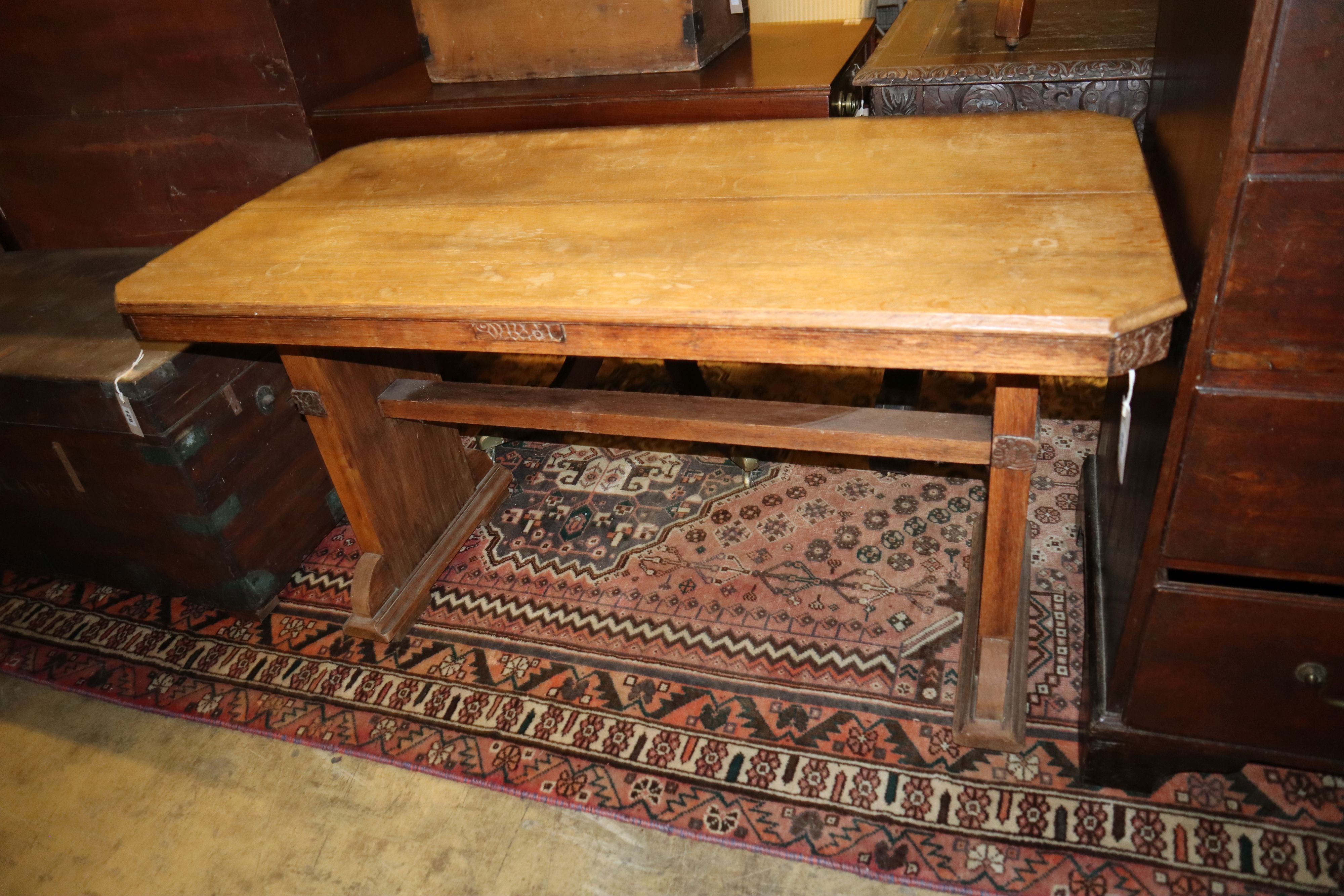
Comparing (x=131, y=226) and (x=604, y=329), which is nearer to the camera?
(x=604, y=329)

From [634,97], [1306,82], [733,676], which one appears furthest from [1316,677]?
[634,97]

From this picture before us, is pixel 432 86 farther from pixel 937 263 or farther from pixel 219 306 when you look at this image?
pixel 937 263

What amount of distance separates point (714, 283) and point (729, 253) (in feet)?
0.34

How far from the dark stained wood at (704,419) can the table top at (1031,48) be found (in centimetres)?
73

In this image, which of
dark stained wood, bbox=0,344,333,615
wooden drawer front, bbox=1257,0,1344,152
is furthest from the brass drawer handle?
dark stained wood, bbox=0,344,333,615

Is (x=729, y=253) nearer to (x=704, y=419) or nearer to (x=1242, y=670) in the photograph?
(x=704, y=419)

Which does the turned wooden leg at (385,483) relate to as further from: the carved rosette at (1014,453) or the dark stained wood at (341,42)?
the carved rosette at (1014,453)

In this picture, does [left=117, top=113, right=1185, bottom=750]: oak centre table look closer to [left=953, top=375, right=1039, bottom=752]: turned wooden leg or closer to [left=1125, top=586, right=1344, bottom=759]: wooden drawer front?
[left=953, top=375, right=1039, bottom=752]: turned wooden leg

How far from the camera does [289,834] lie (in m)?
1.63

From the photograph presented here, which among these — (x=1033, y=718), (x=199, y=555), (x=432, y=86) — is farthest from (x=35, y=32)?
(x=1033, y=718)

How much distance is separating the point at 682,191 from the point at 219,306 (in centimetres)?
79

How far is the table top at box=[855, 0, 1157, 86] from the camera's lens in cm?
170

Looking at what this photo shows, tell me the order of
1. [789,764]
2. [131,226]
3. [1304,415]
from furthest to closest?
[131,226] < [789,764] < [1304,415]

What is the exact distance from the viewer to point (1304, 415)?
1.04 meters
